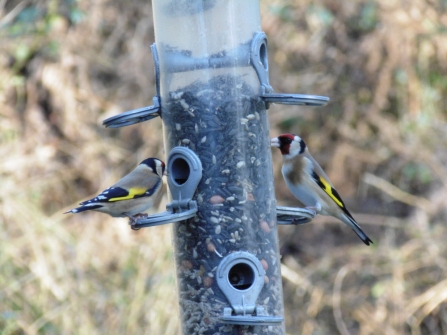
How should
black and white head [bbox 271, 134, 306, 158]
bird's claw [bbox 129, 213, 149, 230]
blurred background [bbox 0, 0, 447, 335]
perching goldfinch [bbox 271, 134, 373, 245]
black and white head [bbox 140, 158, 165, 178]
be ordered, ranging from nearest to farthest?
bird's claw [bbox 129, 213, 149, 230]
black and white head [bbox 140, 158, 165, 178]
black and white head [bbox 271, 134, 306, 158]
perching goldfinch [bbox 271, 134, 373, 245]
blurred background [bbox 0, 0, 447, 335]

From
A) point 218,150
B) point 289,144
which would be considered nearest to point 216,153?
point 218,150

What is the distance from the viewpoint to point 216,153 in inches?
160

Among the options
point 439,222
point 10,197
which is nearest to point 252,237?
point 10,197

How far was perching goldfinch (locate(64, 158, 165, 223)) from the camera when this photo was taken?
4609 millimetres

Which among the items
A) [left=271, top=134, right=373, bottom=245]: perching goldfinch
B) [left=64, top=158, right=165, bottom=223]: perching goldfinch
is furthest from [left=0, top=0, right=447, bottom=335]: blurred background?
[left=64, top=158, right=165, bottom=223]: perching goldfinch

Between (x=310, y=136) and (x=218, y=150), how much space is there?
258 inches

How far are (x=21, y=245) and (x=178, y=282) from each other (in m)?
3.74

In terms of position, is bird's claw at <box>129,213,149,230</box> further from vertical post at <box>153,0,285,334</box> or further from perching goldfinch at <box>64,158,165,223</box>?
vertical post at <box>153,0,285,334</box>

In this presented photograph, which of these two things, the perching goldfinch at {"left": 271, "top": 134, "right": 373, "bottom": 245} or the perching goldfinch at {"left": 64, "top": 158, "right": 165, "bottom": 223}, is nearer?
the perching goldfinch at {"left": 64, "top": 158, "right": 165, "bottom": 223}

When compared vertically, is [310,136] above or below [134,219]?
below

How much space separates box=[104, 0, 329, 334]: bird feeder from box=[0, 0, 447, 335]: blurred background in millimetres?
3642

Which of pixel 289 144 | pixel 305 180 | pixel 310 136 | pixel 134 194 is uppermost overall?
pixel 289 144

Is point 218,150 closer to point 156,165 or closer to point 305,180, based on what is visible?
point 156,165

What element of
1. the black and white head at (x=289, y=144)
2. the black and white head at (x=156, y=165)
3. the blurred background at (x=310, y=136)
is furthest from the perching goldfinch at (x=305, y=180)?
the blurred background at (x=310, y=136)
